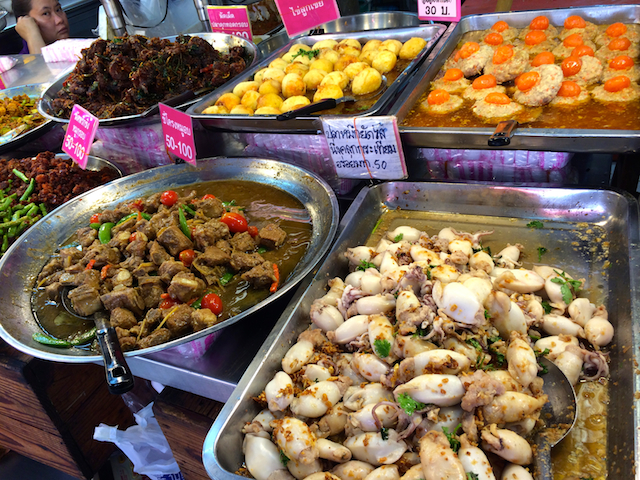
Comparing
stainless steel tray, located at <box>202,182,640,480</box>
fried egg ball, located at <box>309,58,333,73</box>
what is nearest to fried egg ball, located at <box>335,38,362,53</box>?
fried egg ball, located at <box>309,58,333,73</box>

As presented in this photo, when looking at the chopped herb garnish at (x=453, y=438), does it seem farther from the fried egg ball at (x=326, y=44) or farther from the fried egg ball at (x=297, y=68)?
the fried egg ball at (x=326, y=44)

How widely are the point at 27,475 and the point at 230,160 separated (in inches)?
108

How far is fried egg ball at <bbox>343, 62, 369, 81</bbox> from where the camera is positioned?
2949mm

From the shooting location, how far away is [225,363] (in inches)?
66.0

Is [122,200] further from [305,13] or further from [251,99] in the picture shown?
[305,13]

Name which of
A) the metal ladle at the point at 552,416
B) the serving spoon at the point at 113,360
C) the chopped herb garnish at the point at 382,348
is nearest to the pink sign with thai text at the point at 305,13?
the serving spoon at the point at 113,360

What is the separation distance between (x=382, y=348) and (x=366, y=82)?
1869 mm

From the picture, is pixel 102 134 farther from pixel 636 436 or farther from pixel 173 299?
pixel 636 436

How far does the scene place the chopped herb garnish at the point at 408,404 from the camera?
4.07 feet

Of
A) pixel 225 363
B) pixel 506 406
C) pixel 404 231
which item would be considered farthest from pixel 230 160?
pixel 506 406

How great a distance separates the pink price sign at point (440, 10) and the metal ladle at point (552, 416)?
2323 mm

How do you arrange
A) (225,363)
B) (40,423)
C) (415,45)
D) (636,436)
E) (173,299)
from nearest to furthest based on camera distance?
1. (636,436)
2. (225,363)
3. (173,299)
4. (40,423)
5. (415,45)

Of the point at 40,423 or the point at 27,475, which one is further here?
the point at 27,475

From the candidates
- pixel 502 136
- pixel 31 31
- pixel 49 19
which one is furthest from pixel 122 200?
pixel 49 19
